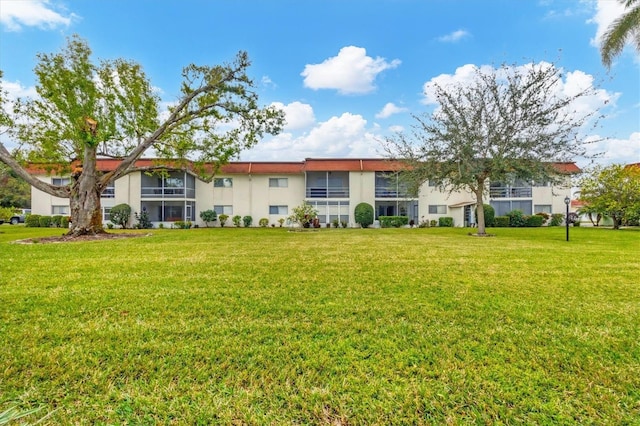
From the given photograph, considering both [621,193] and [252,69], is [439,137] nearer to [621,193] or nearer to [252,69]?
[252,69]

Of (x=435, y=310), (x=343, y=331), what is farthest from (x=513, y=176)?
(x=343, y=331)

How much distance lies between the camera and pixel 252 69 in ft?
52.9

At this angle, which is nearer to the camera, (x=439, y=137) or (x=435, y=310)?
(x=435, y=310)

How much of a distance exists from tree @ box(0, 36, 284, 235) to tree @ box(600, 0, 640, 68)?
16.7m

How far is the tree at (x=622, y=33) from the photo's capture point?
1597 centimetres

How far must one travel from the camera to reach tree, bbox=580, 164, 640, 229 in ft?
72.7

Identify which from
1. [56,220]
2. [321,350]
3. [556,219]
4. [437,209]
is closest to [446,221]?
[437,209]

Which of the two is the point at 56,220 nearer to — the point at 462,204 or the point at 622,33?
the point at 462,204

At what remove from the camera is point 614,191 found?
2317cm

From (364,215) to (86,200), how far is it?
779 inches

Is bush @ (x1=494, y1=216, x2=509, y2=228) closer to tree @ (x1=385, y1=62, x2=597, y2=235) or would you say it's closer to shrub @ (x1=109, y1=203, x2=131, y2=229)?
tree @ (x1=385, y1=62, x2=597, y2=235)

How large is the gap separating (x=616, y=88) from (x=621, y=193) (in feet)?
34.3

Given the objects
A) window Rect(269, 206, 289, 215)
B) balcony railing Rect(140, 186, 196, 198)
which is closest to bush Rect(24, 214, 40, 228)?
balcony railing Rect(140, 186, 196, 198)

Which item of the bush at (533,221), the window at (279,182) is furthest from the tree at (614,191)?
the window at (279,182)
